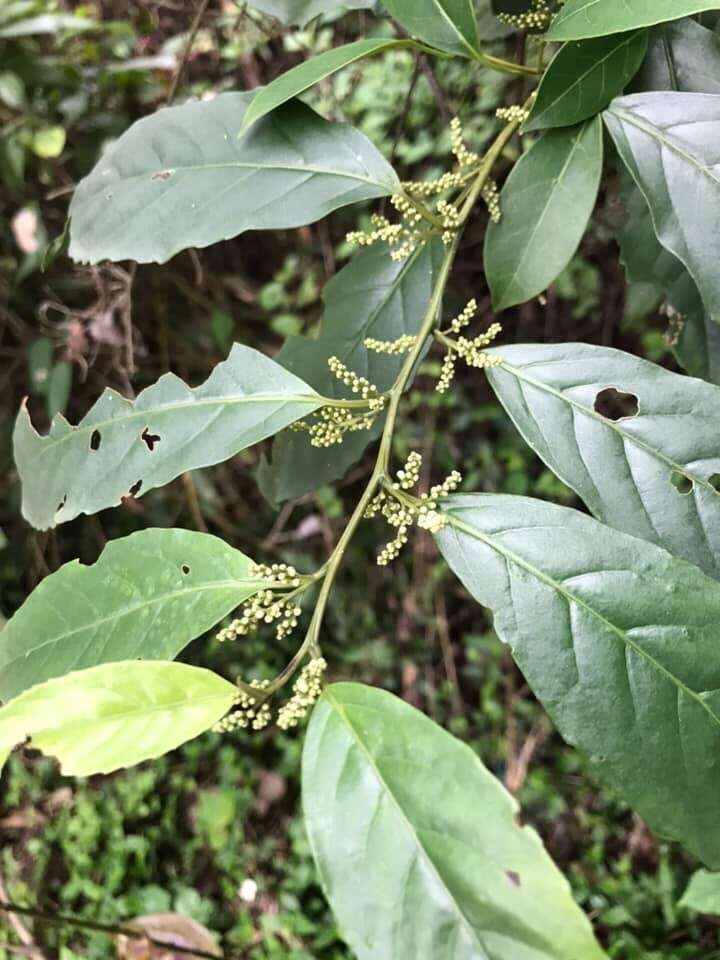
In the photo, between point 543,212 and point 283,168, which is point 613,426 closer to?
point 543,212

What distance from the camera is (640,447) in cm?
74

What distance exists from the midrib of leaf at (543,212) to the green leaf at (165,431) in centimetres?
29

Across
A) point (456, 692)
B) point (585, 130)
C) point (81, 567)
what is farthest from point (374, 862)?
point (456, 692)

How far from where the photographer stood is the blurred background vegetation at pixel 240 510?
1989 mm

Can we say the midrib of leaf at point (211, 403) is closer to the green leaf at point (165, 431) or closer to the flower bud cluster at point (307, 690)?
the green leaf at point (165, 431)

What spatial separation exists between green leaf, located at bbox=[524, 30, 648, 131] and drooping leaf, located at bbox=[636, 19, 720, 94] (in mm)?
61

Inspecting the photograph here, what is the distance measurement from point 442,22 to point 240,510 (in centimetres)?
186

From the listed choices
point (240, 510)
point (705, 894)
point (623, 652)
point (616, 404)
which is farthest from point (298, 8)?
point (240, 510)

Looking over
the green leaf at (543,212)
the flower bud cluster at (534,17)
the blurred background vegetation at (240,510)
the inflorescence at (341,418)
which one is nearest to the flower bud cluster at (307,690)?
the inflorescence at (341,418)

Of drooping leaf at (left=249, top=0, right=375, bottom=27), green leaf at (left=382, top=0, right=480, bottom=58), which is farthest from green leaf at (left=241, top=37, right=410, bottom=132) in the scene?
drooping leaf at (left=249, top=0, right=375, bottom=27)

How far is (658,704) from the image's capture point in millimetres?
617

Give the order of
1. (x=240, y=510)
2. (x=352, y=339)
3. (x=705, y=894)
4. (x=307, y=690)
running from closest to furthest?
(x=307, y=690) → (x=352, y=339) → (x=705, y=894) → (x=240, y=510)

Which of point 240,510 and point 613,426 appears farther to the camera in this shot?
point 240,510

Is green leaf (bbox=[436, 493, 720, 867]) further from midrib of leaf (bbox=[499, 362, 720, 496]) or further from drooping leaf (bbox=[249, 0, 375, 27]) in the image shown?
drooping leaf (bbox=[249, 0, 375, 27])
